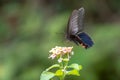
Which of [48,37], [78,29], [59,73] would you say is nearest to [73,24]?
[78,29]

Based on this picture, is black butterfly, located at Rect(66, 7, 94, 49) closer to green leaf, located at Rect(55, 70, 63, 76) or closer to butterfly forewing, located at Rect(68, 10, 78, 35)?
butterfly forewing, located at Rect(68, 10, 78, 35)

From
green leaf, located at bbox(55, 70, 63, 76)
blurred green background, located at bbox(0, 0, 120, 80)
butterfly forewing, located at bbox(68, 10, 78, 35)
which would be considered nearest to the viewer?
green leaf, located at bbox(55, 70, 63, 76)

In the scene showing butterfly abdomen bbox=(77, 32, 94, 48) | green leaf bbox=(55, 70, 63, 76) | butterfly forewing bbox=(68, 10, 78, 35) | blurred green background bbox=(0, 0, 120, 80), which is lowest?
green leaf bbox=(55, 70, 63, 76)

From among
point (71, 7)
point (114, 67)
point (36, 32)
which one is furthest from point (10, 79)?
point (71, 7)

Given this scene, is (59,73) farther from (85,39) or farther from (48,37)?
(48,37)

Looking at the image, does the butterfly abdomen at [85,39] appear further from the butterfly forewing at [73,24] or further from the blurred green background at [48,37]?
the blurred green background at [48,37]

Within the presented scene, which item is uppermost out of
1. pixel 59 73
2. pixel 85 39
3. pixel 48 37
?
pixel 48 37

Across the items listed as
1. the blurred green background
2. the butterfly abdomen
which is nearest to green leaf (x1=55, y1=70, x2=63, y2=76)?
the butterfly abdomen

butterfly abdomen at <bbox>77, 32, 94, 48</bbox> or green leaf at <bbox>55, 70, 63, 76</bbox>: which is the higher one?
butterfly abdomen at <bbox>77, 32, 94, 48</bbox>

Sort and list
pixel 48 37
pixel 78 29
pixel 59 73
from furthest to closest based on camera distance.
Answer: pixel 48 37, pixel 78 29, pixel 59 73

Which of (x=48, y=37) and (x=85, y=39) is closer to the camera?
(x=85, y=39)
